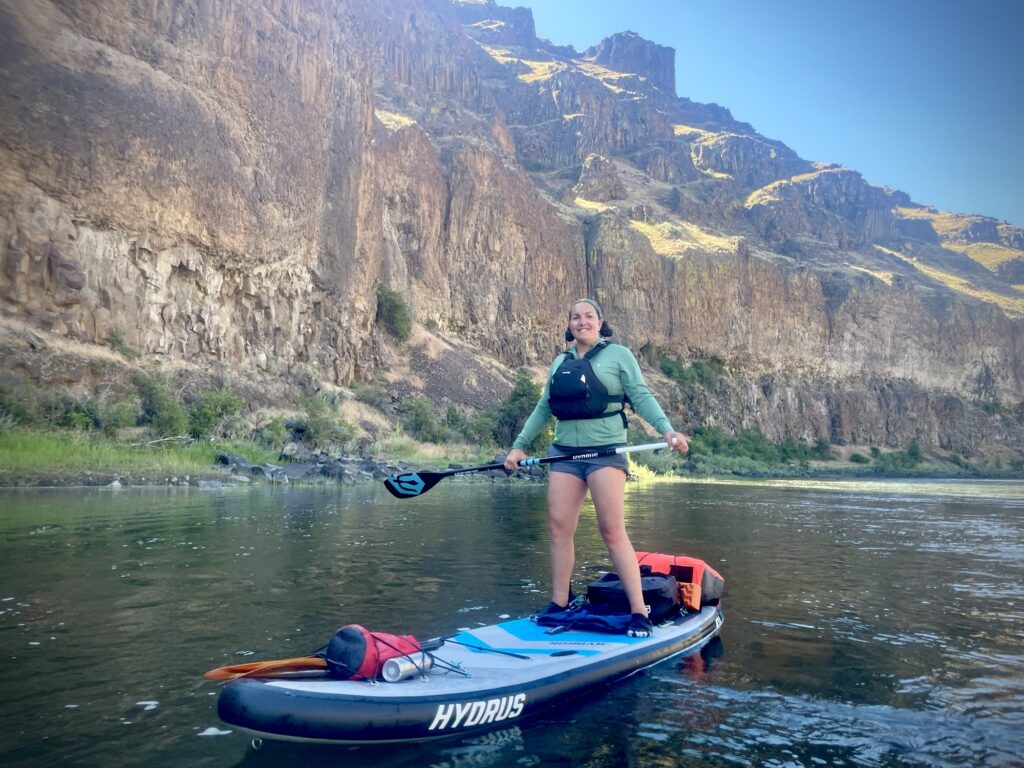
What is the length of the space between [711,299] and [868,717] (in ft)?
254

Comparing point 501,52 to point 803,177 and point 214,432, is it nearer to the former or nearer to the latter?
point 803,177

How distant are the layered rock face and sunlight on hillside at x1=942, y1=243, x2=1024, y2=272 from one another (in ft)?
40.9

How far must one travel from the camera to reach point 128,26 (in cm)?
3231

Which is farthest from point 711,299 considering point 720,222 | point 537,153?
point 537,153

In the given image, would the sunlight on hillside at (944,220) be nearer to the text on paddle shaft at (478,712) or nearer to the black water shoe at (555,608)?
the black water shoe at (555,608)

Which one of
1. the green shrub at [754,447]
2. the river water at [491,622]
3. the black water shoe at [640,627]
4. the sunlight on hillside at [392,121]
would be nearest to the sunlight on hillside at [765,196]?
the green shrub at [754,447]

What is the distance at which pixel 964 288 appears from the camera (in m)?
121

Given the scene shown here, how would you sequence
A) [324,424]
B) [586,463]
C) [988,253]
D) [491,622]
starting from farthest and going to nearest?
[988,253], [324,424], [491,622], [586,463]

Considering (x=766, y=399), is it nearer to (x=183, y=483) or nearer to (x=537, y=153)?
(x=537, y=153)

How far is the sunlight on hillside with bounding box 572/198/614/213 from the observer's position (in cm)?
8539

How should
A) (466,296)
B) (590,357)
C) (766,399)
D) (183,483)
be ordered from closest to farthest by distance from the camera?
(590,357), (183,483), (466,296), (766,399)

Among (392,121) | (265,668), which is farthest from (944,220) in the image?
(265,668)

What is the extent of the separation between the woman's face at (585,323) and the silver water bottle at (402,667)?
2.50m

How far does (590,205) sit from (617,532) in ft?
282
